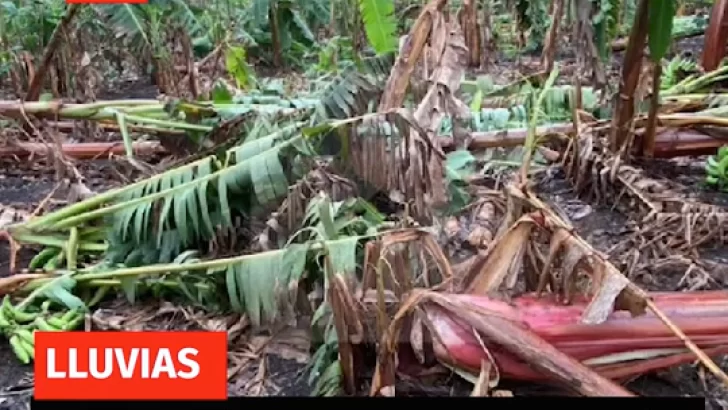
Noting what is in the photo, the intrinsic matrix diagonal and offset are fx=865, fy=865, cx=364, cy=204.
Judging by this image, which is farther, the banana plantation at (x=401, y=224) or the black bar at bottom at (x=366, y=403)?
the banana plantation at (x=401, y=224)

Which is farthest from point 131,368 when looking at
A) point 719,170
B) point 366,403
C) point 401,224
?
point 719,170

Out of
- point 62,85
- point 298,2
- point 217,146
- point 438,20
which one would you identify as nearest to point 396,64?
point 438,20

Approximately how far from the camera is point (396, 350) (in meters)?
0.72

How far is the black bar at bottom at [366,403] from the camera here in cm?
58

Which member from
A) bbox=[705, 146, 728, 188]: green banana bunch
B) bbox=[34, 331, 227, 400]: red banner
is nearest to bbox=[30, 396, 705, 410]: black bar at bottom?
bbox=[34, 331, 227, 400]: red banner

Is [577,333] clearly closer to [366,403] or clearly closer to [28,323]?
[366,403]

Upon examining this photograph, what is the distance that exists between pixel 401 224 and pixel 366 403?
0.64 ft

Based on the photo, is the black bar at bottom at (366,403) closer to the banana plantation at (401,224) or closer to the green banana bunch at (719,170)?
the banana plantation at (401,224)

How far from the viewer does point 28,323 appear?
0.91m

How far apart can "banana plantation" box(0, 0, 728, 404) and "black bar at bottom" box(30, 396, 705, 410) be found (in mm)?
11

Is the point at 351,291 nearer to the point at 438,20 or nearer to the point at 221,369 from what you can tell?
the point at 221,369

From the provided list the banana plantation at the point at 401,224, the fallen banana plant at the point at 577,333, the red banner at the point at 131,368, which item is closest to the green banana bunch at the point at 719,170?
the banana plantation at the point at 401,224

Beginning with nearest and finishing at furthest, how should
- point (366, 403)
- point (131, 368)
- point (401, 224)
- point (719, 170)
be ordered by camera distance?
point (131, 368)
point (366, 403)
point (401, 224)
point (719, 170)

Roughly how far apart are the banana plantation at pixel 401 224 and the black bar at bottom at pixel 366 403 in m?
0.01
